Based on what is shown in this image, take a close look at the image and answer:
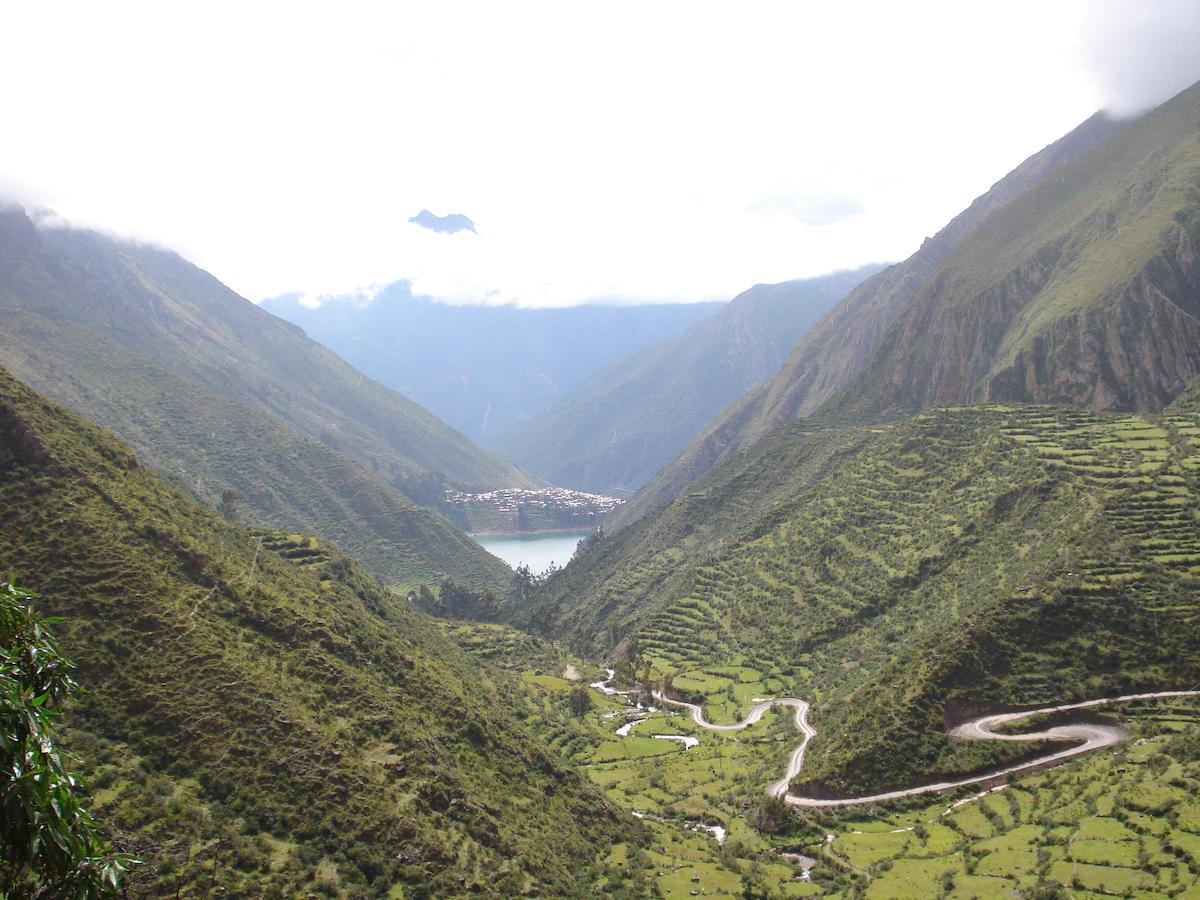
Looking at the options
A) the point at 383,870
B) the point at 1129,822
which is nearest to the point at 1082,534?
the point at 1129,822

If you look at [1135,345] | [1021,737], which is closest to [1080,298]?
[1135,345]

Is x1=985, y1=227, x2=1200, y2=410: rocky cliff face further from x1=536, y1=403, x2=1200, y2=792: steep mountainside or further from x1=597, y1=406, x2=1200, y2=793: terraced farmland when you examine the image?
x1=536, y1=403, x2=1200, y2=792: steep mountainside

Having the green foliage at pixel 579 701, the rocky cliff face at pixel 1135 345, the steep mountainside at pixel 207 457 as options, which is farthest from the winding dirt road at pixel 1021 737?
the steep mountainside at pixel 207 457

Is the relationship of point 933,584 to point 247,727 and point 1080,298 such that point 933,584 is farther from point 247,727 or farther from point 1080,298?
point 1080,298

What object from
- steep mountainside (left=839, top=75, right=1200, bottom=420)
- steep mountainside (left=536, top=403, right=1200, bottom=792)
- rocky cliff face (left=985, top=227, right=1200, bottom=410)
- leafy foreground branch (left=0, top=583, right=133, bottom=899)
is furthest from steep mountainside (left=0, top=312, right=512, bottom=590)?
leafy foreground branch (left=0, top=583, right=133, bottom=899)

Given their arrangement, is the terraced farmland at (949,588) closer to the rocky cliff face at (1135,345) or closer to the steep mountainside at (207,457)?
the rocky cliff face at (1135,345)
